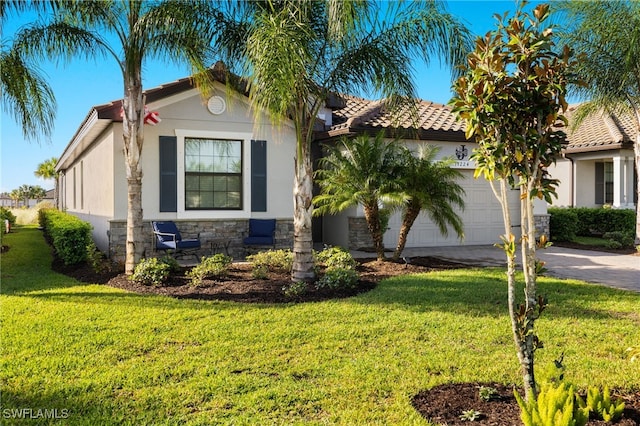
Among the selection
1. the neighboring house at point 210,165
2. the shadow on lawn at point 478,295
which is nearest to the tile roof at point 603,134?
the neighboring house at point 210,165

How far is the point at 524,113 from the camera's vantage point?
3.49 metres

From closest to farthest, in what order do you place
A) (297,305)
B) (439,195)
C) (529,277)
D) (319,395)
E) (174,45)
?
(529,277) → (319,395) → (297,305) → (174,45) → (439,195)

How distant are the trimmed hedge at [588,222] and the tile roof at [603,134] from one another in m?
2.28

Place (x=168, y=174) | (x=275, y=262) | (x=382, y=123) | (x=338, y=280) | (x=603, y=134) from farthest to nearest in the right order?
(x=603, y=134) → (x=382, y=123) → (x=168, y=174) → (x=275, y=262) → (x=338, y=280)

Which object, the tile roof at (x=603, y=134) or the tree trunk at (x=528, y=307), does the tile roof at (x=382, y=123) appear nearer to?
the tile roof at (x=603, y=134)

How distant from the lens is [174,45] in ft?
27.9

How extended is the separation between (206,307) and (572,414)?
5.06 meters

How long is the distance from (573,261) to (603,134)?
969cm

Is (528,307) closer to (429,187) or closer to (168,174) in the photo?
(429,187)

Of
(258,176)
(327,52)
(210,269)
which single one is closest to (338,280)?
(210,269)

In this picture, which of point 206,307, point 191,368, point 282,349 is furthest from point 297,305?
point 191,368

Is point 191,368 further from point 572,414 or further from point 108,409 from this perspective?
point 572,414

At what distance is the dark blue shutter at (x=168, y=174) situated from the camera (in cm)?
1130

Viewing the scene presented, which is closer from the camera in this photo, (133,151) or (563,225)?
(133,151)
